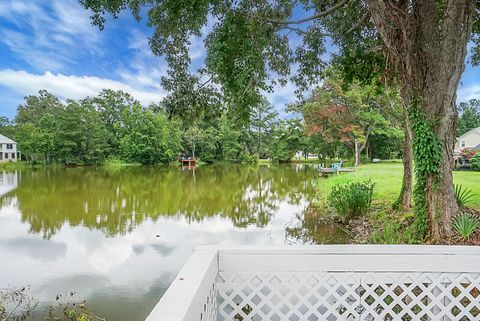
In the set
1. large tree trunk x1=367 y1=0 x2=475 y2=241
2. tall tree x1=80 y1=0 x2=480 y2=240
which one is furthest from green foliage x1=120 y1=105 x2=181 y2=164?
large tree trunk x1=367 y1=0 x2=475 y2=241

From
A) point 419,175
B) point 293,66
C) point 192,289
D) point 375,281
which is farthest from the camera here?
point 293,66

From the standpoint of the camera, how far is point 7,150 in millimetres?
43812

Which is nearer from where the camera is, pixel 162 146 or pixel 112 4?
pixel 112 4

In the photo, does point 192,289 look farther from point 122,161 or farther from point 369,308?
point 122,161

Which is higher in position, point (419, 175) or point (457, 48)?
point (457, 48)

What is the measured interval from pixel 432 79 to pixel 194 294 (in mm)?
5005

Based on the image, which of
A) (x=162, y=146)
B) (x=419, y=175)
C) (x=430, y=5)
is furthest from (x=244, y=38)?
(x=162, y=146)

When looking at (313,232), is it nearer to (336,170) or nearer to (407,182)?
(407,182)

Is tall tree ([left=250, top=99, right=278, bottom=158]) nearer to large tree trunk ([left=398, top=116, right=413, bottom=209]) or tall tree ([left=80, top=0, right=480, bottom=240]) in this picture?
large tree trunk ([left=398, top=116, right=413, bottom=209])

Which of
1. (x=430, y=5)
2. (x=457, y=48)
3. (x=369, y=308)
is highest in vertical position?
(x=430, y=5)

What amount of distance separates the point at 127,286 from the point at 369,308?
4325 mm

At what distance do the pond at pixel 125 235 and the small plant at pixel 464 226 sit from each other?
7.80ft

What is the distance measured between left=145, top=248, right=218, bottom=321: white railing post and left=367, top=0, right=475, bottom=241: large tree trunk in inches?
171

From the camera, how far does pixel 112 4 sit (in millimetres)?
5770
